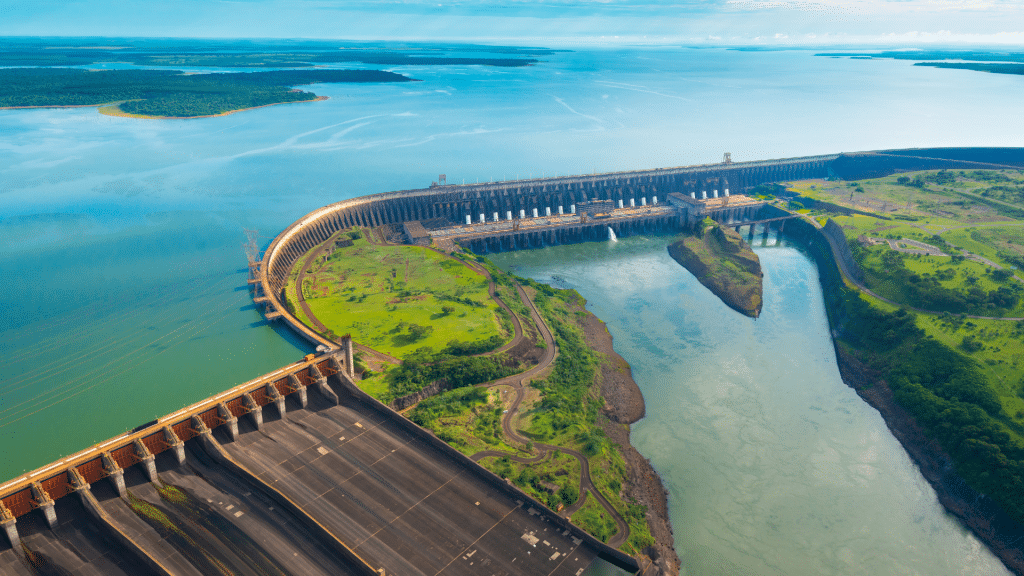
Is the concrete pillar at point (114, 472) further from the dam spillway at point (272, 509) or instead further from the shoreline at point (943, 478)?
the shoreline at point (943, 478)

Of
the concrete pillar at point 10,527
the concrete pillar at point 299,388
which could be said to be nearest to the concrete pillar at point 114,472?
the concrete pillar at point 10,527

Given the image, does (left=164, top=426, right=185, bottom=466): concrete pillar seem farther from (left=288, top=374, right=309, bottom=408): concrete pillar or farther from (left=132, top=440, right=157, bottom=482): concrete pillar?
(left=288, top=374, right=309, bottom=408): concrete pillar

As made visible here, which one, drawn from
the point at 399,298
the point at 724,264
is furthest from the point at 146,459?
the point at 724,264

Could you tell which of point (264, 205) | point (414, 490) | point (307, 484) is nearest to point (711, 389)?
point (414, 490)

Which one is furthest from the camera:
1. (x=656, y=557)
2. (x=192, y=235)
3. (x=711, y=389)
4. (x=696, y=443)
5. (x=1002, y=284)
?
(x=192, y=235)

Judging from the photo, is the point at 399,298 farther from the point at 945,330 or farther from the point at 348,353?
the point at 945,330

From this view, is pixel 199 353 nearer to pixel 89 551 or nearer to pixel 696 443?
pixel 89 551
